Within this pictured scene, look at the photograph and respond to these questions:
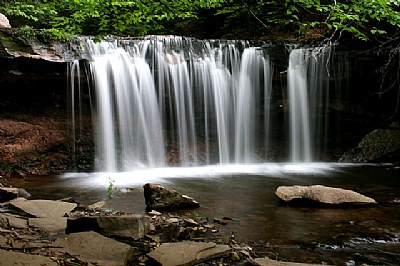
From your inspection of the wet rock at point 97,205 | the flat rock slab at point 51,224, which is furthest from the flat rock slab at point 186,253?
the wet rock at point 97,205

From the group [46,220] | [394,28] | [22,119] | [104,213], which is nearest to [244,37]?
[394,28]

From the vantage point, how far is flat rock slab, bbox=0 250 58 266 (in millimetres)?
3166

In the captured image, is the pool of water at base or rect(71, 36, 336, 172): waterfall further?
rect(71, 36, 336, 172): waterfall

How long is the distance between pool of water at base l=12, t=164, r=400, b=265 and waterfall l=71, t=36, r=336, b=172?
102 cm

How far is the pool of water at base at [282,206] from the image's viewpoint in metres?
4.67

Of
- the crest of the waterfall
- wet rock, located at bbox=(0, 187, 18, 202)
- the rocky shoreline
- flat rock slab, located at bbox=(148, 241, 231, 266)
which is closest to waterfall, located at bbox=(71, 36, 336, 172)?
the crest of the waterfall

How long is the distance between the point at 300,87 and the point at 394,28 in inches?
121

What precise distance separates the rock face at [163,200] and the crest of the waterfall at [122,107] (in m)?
4.71

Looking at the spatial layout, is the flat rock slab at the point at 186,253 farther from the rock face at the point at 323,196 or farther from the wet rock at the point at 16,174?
the wet rock at the point at 16,174

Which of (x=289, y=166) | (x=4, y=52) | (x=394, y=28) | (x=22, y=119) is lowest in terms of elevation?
(x=289, y=166)

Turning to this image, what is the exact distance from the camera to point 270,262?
153 inches

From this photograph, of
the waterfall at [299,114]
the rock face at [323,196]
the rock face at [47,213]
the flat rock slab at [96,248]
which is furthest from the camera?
the waterfall at [299,114]

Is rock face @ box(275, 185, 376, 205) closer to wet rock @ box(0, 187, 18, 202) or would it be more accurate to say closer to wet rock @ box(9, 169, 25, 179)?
wet rock @ box(0, 187, 18, 202)

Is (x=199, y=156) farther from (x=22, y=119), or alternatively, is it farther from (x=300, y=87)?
(x=22, y=119)
